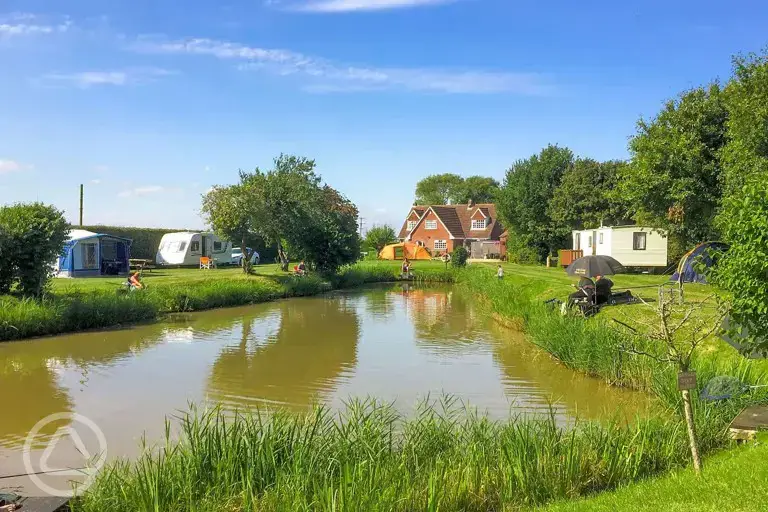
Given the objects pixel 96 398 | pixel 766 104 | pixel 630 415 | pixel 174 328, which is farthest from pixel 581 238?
pixel 96 398

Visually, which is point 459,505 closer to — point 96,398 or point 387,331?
point 96,398

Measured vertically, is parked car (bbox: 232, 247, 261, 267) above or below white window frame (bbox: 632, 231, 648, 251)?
below

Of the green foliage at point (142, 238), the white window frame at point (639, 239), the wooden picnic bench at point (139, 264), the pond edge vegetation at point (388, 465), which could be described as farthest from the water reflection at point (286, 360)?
the green foliage at point (142, 238)

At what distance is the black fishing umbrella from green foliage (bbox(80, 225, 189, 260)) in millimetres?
28939

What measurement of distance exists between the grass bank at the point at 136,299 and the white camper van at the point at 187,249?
7.19 meters

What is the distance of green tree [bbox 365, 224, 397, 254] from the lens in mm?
63781

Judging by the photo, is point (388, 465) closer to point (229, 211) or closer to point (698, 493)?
point (698, 493)

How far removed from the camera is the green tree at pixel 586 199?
134ft

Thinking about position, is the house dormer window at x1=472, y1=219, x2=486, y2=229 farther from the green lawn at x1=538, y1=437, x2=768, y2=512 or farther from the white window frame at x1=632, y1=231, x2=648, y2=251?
the green lawn at x1=538, y1=437, x2=768, y2=512

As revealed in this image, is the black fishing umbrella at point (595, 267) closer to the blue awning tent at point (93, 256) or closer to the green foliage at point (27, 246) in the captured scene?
the green foliage at point (27, 246)

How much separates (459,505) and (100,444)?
18.3 ft

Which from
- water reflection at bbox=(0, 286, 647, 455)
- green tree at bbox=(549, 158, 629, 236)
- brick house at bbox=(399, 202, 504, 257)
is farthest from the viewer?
brick house at bbox=(399, 202, 504, 257)

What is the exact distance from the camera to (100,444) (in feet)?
28.5

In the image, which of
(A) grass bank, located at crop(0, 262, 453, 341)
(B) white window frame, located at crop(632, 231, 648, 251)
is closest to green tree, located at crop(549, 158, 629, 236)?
(B) white window frame, located at crop(632, 231, 648, 251)
